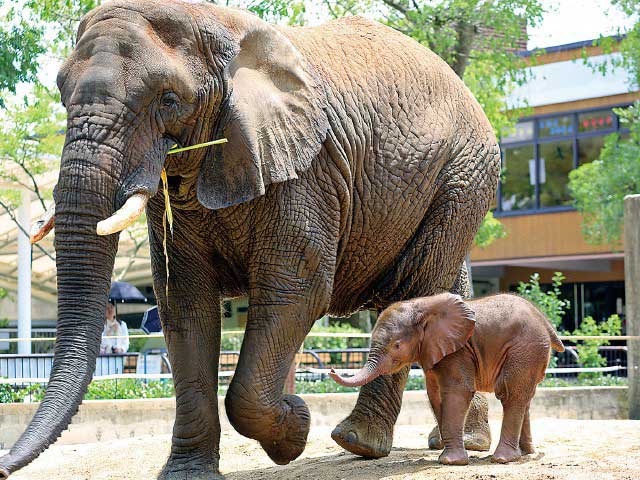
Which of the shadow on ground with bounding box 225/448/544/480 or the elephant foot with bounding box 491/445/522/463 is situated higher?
the elephant foot with bounding box 491/445/522/463

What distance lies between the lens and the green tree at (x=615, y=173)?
2353 centimetres

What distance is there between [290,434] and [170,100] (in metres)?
2.24

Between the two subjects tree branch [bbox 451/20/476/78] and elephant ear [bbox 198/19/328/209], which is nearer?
elephant ear [bbox 198/19/328/209]

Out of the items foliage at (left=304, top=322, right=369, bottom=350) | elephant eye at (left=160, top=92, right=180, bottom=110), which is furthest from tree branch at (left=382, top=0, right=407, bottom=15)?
elephant eye at (left=160, top=92, right=180, bottom=110)

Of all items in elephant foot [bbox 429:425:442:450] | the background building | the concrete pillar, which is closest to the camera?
elephant foot [bbox 429:425:442:450]

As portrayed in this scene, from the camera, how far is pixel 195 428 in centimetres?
743

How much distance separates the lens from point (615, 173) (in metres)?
24.6

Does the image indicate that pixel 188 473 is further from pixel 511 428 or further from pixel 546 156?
pixel 546 156

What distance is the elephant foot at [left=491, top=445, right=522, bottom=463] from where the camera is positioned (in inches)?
287

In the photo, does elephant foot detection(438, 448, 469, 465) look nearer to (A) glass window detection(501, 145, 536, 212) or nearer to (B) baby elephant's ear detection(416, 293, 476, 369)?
(B) baby elephant's ear detection(416, 293, 476, 369)

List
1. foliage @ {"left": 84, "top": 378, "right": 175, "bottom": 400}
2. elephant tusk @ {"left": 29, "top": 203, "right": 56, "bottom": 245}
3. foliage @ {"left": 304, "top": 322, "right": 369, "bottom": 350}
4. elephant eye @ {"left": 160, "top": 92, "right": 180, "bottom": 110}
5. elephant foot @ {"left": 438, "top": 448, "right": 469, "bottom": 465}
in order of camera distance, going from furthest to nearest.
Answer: foliage @ {"left": 304, "top": 322, "right": 369, "bottom": 350}
foliage @ {"left": 84, "top": 378, "right": 175, "bottom": 400}
elephant foot @ {"left": 438, "top": 448, "right": 469, "bottom": 465}
elephant eye @ {"left": 160, "top": 92, "right": 180, "bottom": 110}
elephant tusk @ {"left": 29, "top": 203, "right": 56, "bottom": 245}

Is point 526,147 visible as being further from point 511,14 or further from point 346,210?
point 346,210

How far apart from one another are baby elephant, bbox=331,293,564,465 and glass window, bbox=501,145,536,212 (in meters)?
25.0

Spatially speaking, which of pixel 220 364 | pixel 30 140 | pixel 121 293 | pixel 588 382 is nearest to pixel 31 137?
pixel 30 140
